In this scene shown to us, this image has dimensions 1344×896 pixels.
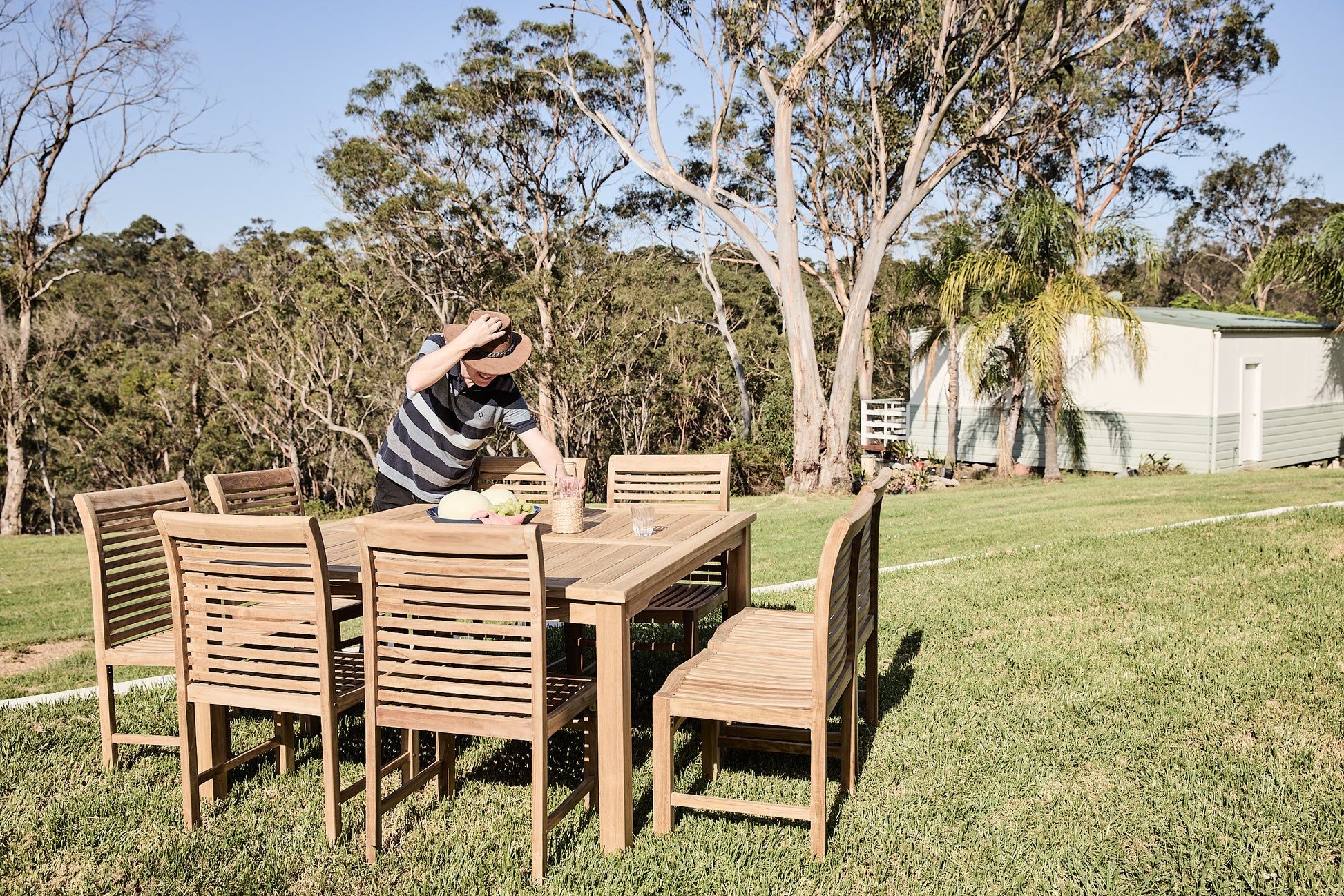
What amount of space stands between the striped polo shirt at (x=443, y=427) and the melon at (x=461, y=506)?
57 centimetres

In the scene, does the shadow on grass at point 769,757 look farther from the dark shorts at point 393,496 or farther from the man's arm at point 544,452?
the dark shorts at point 393,496

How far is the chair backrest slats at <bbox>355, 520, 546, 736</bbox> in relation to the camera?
2.69 m

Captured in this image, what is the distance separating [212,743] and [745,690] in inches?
72.9

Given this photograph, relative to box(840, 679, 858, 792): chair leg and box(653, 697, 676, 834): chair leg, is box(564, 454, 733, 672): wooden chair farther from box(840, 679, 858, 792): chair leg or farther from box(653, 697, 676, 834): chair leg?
box(653, 697, 676, 834): chair leg

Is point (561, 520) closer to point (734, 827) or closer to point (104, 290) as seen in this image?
point (734, 827)

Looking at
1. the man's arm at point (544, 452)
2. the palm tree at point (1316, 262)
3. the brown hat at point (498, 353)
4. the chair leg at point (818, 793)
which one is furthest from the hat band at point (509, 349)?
the palm tree at point (1316, 262)

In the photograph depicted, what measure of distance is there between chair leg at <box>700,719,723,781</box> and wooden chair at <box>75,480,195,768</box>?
Answer: 74.3 inches

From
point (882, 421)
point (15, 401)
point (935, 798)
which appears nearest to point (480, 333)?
point (935, 798)

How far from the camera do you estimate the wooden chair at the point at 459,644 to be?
2.70m

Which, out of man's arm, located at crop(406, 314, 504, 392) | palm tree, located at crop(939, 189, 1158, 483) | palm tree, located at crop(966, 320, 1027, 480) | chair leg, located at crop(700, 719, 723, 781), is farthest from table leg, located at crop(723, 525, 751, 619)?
palm tree, located at crop(966, 320, 1027, 480)

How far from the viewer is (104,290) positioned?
31.4 metres

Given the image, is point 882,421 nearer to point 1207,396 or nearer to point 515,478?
point 1207,396

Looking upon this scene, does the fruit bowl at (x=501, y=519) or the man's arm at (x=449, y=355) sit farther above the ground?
the man's arm at (x=449, y=355)

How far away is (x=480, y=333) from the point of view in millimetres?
3904
